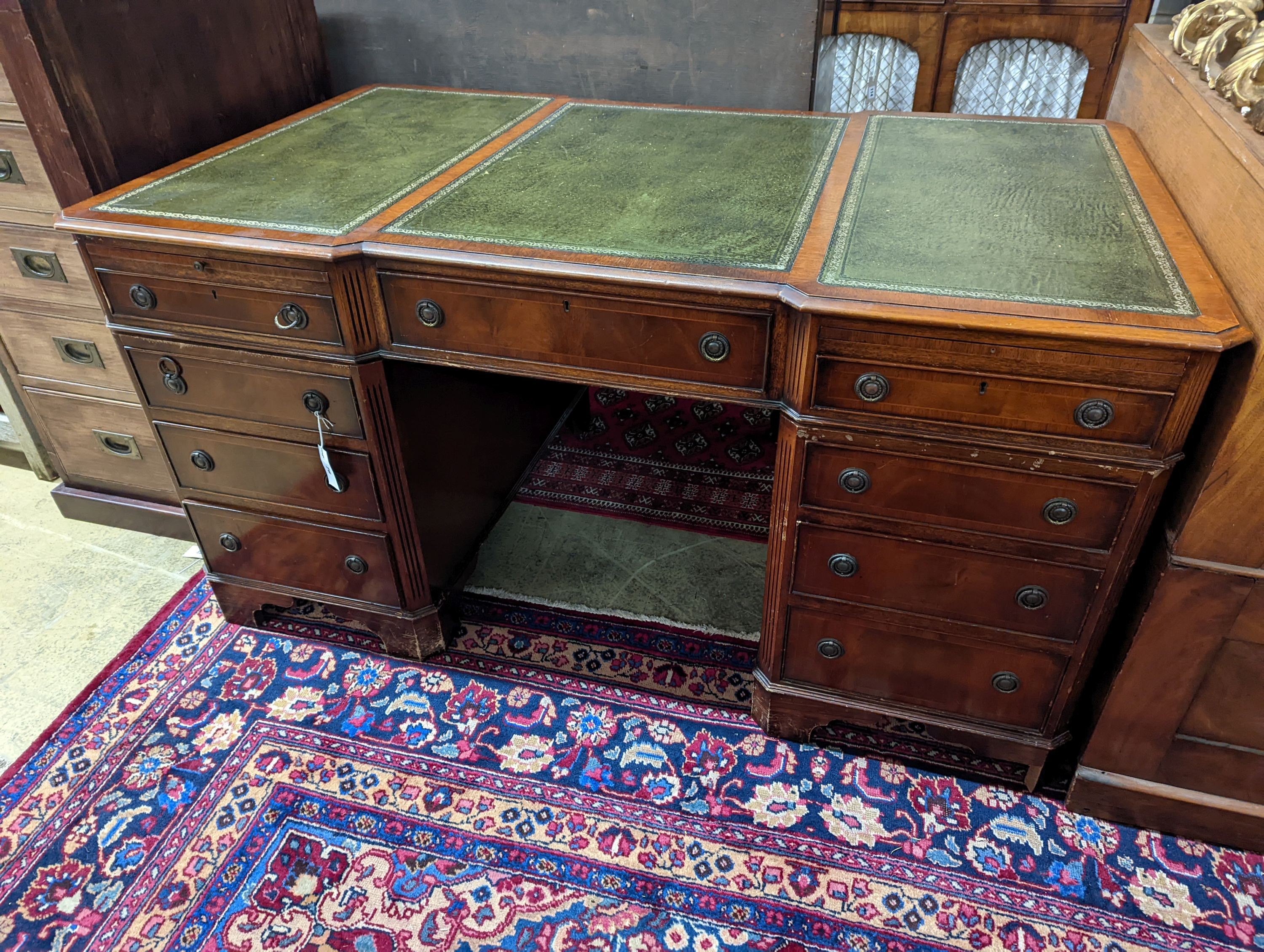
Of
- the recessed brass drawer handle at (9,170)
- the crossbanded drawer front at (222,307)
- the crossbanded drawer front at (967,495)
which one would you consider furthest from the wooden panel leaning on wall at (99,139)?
the crossbanded drawer front at (967,495)

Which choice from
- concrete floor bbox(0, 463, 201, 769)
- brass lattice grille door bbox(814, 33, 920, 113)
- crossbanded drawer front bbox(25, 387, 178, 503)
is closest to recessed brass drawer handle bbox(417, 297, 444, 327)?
crossbanded drawer front bbox(25, 387, 178, 503)

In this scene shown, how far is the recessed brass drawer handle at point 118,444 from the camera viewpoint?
2.20 meters

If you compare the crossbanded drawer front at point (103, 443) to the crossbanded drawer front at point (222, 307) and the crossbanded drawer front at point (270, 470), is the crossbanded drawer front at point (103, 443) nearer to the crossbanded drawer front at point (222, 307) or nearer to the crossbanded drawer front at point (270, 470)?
the crossbanded drawer front at point (270, 470)

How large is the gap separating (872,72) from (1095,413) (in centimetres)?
315

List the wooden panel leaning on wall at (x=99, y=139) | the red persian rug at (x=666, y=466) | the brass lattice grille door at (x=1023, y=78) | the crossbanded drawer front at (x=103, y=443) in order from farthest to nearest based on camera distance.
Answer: the brass lattice grille door at (x=1023, y=78) < the red persian rug at (x=666, y=466) < the crossbanded drawer front at (x=103, y=443) < the wooden panel leaning on wall at (x=99, y=139)

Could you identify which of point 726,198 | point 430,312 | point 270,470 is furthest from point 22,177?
point 726,198

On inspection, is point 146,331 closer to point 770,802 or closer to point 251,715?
point 251,715

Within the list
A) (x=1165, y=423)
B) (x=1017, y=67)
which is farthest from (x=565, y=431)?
(x=1017, y=67)

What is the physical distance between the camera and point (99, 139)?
1624 mm

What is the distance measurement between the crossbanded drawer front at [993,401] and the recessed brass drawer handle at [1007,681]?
20.0 inches

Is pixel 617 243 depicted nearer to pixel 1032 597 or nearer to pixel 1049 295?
pixel 1049 295

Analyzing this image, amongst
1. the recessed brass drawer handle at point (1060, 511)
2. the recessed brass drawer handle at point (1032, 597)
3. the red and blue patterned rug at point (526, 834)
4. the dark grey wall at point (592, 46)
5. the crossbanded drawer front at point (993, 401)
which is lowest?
the red and blue patterned rug at point (526, 834)

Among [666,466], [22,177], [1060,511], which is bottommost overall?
[666,466]

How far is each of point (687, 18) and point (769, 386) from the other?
113 centimetres
